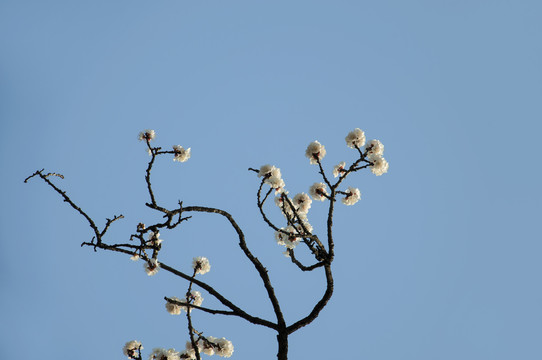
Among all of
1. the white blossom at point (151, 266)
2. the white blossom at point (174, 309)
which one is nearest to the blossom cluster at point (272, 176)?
the white blossom at point (151, 266)

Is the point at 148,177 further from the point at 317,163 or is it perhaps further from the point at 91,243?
the point at 317,163

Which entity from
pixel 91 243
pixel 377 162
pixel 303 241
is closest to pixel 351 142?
pixel 377 162

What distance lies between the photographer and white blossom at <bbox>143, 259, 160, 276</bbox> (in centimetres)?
627

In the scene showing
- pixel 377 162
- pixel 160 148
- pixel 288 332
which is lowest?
pixel 288 332

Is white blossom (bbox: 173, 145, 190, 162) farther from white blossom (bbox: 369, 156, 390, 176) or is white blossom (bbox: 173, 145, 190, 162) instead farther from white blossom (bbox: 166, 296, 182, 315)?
white blossom (bbox: 369, 156, 390, 176)

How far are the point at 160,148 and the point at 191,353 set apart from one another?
10.9ft

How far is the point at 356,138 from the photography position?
7027 mm

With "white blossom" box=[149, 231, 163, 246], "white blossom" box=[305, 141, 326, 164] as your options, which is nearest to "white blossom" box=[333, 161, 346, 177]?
"white blossom" box=[305, 141, 326, 164]

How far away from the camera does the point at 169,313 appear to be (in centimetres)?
746

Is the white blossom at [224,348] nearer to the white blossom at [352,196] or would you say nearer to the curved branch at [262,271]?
the curved branch at [262,271]

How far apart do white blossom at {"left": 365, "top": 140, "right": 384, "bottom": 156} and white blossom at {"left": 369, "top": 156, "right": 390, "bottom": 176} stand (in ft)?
0.28

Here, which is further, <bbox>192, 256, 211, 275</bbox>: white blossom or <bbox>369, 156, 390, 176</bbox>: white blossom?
<bbox>192, 256, 211, 275</bbox>: white blossom

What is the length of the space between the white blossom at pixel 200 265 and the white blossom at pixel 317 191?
2154mm

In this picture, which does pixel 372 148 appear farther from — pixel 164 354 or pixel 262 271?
→ pixel 164 354
